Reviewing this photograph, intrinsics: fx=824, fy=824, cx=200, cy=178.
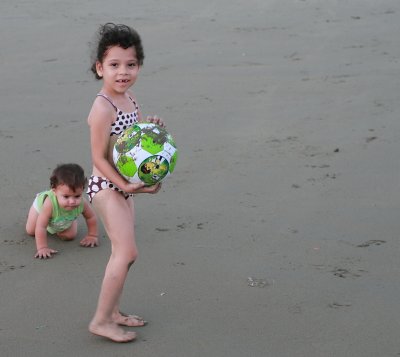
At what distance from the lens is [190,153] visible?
6445 mm

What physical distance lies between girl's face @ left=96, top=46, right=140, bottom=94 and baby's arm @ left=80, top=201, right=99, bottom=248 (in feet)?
4.54

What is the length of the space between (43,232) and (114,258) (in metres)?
1.28

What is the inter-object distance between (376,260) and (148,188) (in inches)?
62.1

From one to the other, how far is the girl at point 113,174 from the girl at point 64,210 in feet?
3.80

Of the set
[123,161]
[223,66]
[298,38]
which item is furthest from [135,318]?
[298,38]

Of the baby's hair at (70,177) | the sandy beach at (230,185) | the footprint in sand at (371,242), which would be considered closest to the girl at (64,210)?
the baby's hair at (70,177)

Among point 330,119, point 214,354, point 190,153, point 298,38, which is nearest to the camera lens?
point 214,354

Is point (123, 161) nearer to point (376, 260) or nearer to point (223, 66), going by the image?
point (376, 260)

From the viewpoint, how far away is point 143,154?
368 cm

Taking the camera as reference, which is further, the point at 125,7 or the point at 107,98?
the point at 125,7

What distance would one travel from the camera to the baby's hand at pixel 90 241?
5012mm

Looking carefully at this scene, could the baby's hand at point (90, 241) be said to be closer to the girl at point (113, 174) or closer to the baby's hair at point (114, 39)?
the girl at point (113, 174)

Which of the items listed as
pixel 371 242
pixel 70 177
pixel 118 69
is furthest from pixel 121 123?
pixel 371 242

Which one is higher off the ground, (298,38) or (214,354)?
(298,38)
